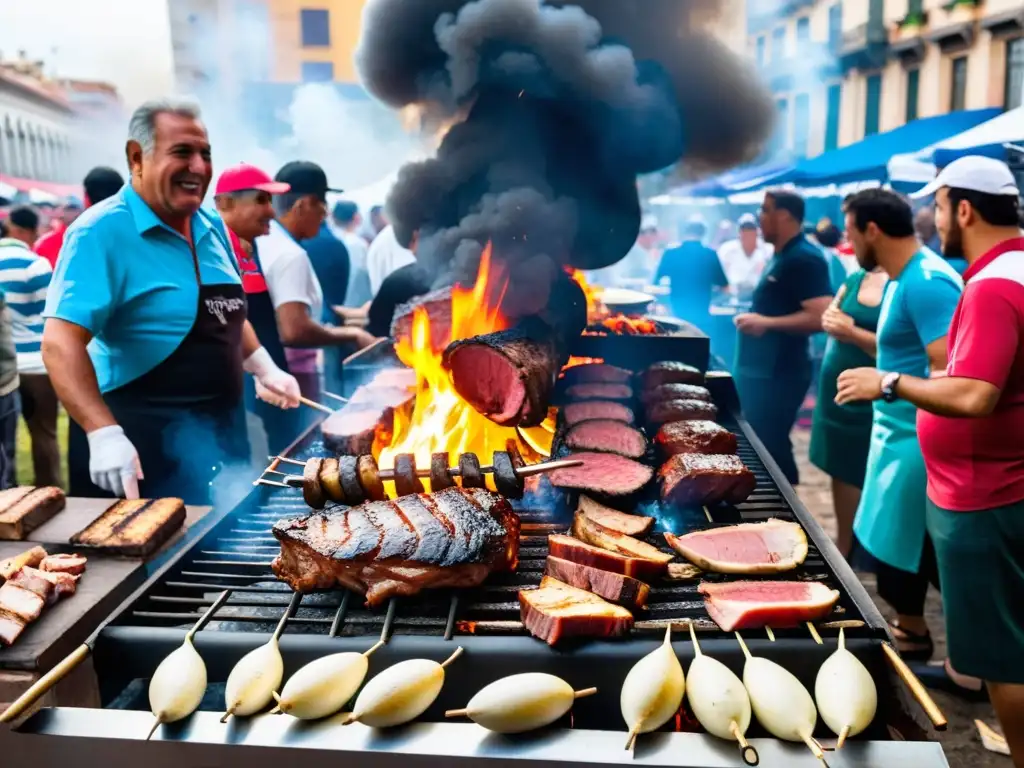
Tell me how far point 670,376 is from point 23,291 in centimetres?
655

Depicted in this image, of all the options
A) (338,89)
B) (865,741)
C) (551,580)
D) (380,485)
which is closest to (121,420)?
(380,485)

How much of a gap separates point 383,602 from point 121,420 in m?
2.30

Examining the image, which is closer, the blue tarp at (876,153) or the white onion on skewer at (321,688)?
the white onion on skewer at (321,688)

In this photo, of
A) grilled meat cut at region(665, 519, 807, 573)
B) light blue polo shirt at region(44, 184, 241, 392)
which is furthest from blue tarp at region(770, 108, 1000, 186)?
light blue polo shirt at region(44, 184, 241, 392)

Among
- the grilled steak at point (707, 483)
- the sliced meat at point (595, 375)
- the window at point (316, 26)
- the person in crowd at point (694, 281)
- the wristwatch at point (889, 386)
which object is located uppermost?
the window at point (316, 26)

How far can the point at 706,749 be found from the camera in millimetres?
1968

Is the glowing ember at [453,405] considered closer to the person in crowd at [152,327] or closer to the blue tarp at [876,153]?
the person in crowd at [152,327]

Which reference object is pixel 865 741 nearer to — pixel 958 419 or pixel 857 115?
pixel 958 419

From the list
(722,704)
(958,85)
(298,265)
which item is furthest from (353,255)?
(958,85)

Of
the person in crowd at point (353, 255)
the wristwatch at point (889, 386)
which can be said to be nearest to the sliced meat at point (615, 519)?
the wristwatch at point (889, 386)

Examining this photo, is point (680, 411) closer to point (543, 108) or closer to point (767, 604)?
point (767, 604)

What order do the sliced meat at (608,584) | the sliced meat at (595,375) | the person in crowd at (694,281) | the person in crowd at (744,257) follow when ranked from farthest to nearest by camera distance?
the person in crowd at (744,257), the person in crowd at (694,281), the sliced meat at (595,375), the sliced meat at (608,584)

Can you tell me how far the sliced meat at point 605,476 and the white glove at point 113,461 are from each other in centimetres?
199

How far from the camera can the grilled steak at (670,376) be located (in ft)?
16.0
